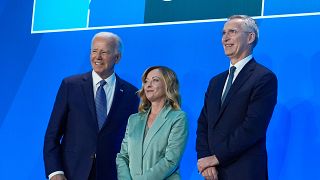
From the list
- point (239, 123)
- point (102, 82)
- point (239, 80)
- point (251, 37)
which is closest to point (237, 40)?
point (251, 37)

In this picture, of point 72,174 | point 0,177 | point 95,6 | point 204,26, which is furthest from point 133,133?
point 0,177

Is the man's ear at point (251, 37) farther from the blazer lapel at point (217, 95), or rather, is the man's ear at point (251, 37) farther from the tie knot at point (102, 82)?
the tie knot at point (102, 82)

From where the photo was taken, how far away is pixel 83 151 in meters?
3.83

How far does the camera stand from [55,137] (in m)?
3.86

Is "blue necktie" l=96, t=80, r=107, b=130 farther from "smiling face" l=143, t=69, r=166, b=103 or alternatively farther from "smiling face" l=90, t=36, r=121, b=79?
"smiling face" l=143, t=69, r=166, b=103

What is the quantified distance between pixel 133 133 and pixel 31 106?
5.99 feet

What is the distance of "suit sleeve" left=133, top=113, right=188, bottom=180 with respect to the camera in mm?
3481

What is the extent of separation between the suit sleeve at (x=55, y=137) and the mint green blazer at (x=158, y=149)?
400mm

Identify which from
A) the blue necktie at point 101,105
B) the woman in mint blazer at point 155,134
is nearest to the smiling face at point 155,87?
the woman in mint blazer at point 155,134

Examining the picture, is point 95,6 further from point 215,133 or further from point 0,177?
point 215,133

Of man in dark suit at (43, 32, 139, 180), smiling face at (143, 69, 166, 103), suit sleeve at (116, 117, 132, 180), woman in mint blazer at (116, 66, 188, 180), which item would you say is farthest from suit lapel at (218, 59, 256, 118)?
man in dark suit at (43, 32, 139, 180)

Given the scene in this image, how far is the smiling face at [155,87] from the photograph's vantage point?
12.1ft

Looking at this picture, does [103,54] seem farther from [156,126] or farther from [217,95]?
[217,95]

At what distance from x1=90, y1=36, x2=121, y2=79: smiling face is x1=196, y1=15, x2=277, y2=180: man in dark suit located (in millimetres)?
701
